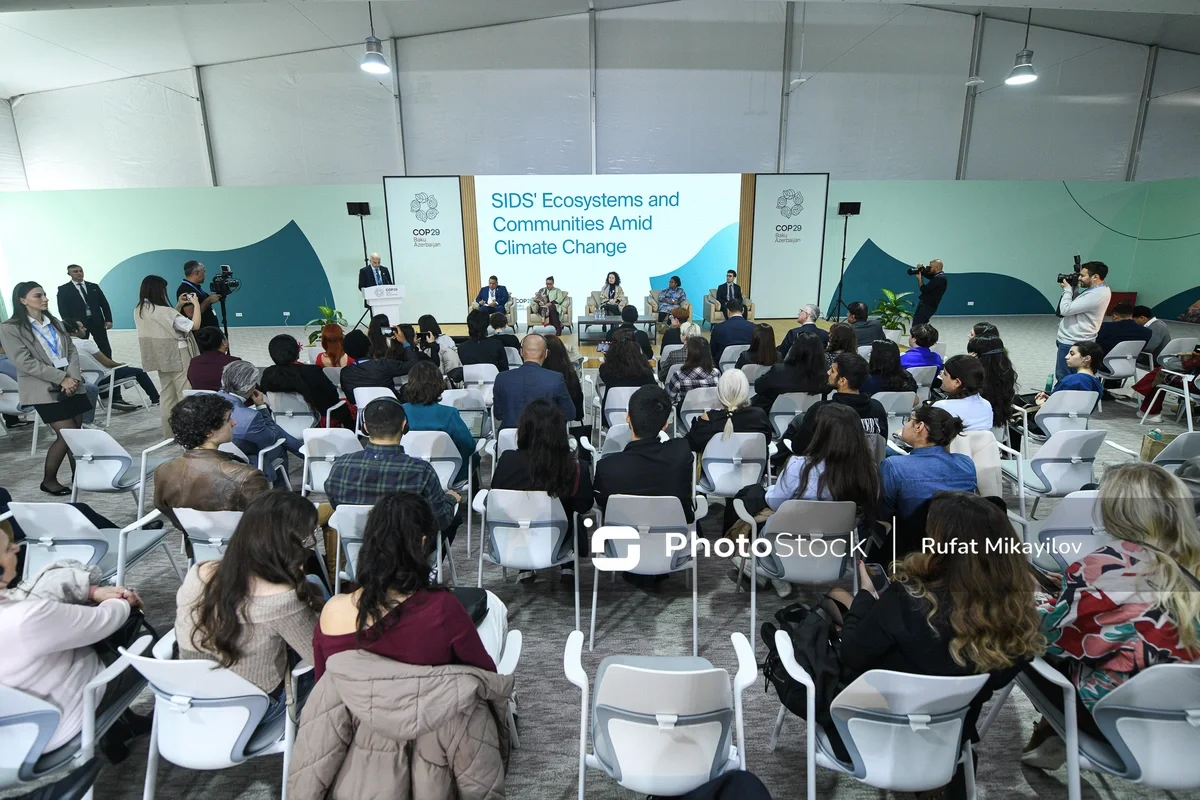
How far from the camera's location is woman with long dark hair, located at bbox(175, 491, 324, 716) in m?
1.75

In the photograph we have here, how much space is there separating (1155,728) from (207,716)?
8.49ft

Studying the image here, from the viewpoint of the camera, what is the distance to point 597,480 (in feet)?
9.47

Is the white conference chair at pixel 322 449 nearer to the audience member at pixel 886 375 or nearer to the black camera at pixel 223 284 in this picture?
the audience member at pixel 886 375

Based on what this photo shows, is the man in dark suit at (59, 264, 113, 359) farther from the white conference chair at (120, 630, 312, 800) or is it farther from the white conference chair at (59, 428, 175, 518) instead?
the white conference chair at (120, 630, 312, 800)

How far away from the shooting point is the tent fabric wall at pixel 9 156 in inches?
444

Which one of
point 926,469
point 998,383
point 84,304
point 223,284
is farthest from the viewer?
point 84,304

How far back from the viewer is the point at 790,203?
11258 mm

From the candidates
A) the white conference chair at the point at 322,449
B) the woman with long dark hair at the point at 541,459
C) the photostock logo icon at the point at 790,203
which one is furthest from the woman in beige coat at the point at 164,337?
the photostock logo icon at the point at 790,203

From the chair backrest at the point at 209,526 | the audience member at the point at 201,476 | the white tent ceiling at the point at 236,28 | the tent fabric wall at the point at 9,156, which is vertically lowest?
the chair backrest at the point at 209,526

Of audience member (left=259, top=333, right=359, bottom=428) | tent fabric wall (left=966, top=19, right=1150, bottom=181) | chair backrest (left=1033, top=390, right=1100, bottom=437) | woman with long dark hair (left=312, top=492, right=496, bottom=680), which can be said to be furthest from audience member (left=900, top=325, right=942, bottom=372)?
tent fabric wall (left=966, top=19, right=1150, bottom=181)

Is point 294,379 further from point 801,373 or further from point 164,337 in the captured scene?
point 801,373

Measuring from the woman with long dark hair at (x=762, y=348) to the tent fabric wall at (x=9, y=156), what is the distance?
14231 mm

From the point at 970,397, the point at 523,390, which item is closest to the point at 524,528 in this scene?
the point at 523,390

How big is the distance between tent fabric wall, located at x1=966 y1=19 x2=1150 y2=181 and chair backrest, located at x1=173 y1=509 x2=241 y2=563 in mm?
14497
